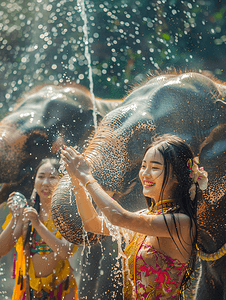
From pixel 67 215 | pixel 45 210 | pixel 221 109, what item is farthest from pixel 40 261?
pixel 221 109

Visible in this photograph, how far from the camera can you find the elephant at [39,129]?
1463mm

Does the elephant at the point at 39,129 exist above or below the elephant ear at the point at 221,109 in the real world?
below

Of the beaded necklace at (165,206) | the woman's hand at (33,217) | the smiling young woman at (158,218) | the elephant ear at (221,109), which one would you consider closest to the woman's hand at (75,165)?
the smiling young woman at (158,218)

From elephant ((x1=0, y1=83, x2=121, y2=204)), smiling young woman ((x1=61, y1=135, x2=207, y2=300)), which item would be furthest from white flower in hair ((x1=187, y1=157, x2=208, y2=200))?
elephant ((x1=0, y1=83, x2=121, y2=204))

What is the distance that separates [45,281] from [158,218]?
0.66 metres

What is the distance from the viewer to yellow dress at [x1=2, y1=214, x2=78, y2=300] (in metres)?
1.20

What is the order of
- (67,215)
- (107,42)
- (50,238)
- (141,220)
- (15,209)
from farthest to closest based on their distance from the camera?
(107,42) < (15,209) < (50,238) < (67,215) < (141,220)

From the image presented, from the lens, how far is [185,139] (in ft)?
3.89

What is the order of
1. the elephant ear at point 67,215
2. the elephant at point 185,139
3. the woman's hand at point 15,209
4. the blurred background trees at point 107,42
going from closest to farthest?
the elephant ear at point 67,215
the elephant at point 185,139
the woman's hand at point 15,209
the blurred background trees at point 107,42

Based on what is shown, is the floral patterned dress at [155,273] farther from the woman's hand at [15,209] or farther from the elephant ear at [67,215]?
the woman's hand at [15,209]

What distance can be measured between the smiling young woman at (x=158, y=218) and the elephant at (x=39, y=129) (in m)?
0.71

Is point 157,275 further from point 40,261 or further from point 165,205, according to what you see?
point 40,261

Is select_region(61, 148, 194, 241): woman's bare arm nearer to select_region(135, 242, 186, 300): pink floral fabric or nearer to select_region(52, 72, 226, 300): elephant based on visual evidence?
select_region(135, 242, 186, 300): pink floral fabric

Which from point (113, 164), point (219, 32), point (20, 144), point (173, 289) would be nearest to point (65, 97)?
point (20, 144)
